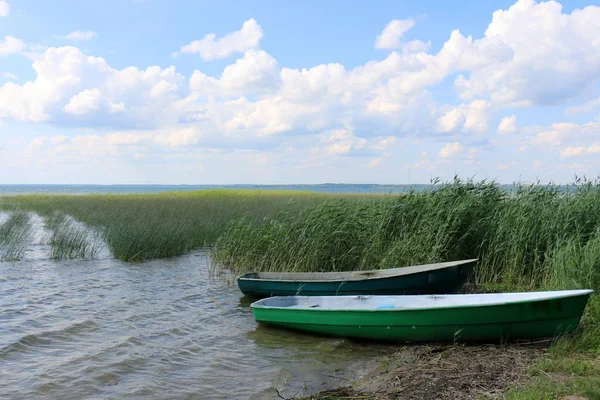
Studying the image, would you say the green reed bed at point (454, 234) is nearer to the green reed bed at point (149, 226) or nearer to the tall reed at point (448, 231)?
the tall reed at point (448, 231)

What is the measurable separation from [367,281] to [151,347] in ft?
12.9

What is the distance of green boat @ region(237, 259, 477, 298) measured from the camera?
8570mm

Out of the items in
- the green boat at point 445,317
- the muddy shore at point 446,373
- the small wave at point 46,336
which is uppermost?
the green boat at point 445,317

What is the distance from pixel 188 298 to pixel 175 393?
4.91m

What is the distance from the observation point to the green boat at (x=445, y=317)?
605 centimetres

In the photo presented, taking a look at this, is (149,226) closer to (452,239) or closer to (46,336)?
(46,336)

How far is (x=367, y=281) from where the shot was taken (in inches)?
355

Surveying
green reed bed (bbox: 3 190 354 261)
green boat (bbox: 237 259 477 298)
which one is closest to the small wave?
green boat (bbox: 237 259 477 298)

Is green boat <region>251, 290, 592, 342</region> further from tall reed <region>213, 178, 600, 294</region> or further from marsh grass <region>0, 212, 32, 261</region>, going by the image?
marsh grass <region>0, 212, 32, 261</region>

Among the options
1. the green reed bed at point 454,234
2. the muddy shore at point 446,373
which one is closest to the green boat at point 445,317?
the muddy shore at point 446,373

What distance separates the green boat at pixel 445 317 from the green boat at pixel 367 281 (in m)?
0.94

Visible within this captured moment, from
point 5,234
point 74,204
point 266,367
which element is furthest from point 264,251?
point 74,204

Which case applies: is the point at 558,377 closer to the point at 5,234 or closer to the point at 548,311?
the point at 548,311

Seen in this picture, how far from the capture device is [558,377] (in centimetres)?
514
